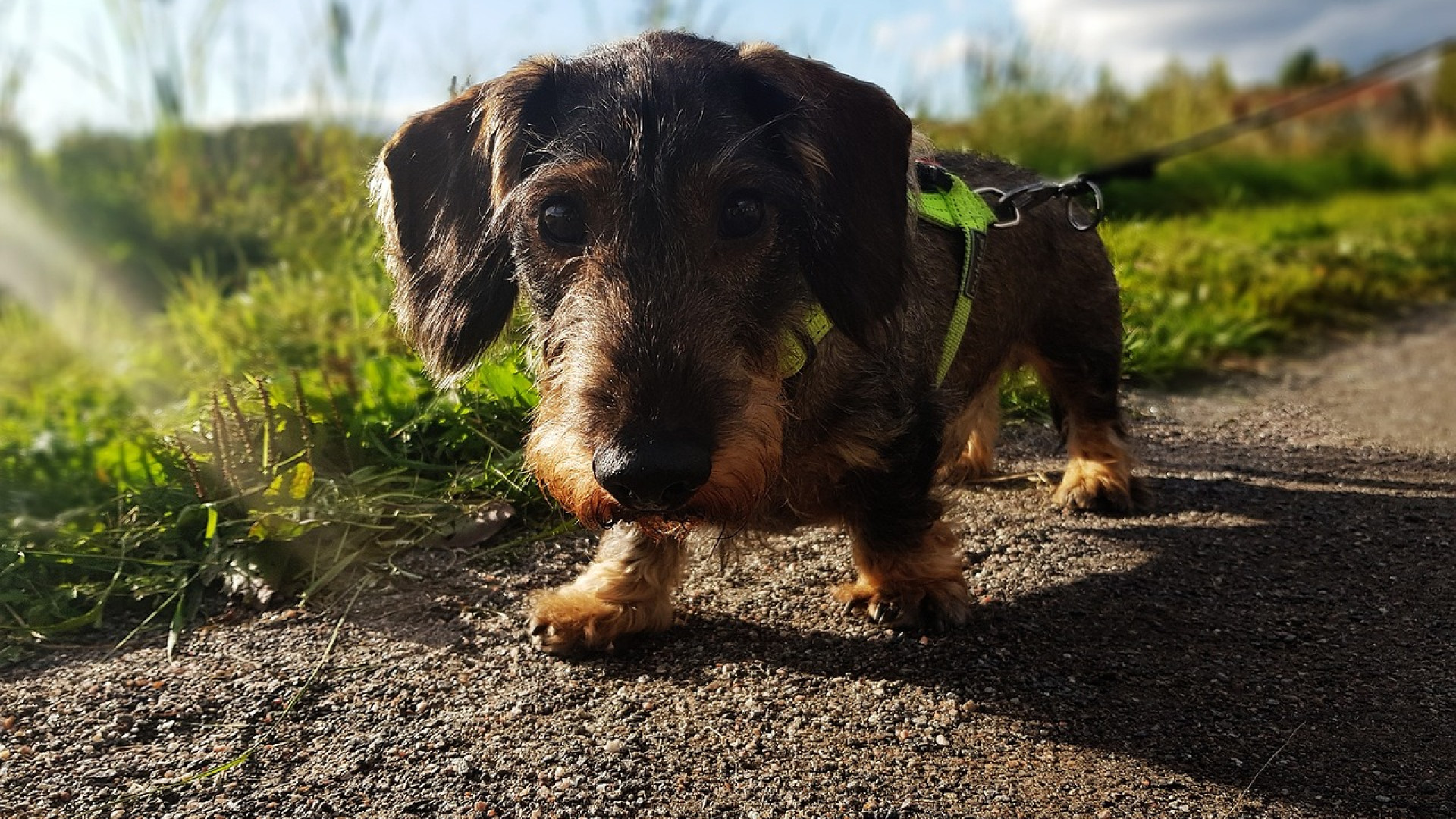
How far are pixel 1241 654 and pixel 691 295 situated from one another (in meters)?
1.69

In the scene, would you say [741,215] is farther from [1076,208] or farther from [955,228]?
[1076,208]

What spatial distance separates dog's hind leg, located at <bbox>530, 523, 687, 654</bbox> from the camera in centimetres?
292

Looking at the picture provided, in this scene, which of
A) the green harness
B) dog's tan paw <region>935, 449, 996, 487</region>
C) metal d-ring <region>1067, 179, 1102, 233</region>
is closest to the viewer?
the green harness

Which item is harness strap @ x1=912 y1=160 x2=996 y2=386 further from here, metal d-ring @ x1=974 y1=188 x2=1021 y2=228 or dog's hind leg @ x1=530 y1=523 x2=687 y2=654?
dog's hind leg @ x1=530 y1=523 x2=687 y2=654

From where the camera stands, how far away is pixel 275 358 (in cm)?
546

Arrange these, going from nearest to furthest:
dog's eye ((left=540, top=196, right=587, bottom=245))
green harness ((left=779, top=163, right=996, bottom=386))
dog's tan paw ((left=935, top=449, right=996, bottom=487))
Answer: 1. dog's eye ((left=540, top=196, right=587, bottom=245))
2. green harness ((left=779, top=163, right=996, bottom=386))
3. dog's tan paw ((left=935, top=449, right=996, bottom=487))

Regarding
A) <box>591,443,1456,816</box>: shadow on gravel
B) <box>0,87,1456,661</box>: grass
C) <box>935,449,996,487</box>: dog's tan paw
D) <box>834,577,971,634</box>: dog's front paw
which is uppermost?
<box>0,87,1456,661</box>: grass

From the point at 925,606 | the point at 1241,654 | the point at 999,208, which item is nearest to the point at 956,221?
the point at 999,208

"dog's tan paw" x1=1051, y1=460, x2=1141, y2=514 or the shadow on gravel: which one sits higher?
"dog's tan paw" x1=1051, y1=460, x2=1141, y2=514

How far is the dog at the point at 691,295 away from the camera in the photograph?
7.30ft

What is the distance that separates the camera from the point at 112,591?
11.0 ft

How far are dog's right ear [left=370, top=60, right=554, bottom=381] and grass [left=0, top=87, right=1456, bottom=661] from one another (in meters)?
0.85

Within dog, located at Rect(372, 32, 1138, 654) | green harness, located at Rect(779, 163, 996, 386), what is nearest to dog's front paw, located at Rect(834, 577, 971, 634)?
dog, located at Rect(372, 32, 1138, 654)

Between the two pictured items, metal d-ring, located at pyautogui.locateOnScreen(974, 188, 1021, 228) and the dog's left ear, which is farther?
metal d-ring, located at pyautogui.locateOnScreen(974, 188, 1021, 228)
